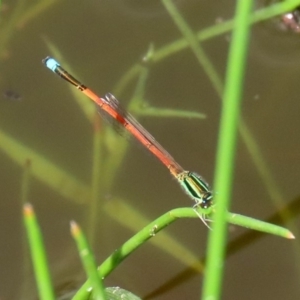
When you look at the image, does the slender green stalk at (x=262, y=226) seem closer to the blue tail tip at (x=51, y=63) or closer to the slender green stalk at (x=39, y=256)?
the slender green stalk at (x=39, y=256)

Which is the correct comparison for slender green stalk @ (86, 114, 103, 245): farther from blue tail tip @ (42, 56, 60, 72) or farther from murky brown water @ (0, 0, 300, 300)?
blue tail tip @ (42, 56, 60, 72)

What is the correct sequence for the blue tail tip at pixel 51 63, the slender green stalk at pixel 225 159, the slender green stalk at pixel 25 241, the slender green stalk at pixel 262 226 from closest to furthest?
the slender green stalk at pixel 225 159 → the slender green stalk at pixel 262 226 → the slender green stalk at pixel 25 241 → the blue tail tip at pixel 51 63

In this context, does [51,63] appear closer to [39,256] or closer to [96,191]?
[96,191]

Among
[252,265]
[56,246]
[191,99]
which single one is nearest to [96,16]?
[191,99]

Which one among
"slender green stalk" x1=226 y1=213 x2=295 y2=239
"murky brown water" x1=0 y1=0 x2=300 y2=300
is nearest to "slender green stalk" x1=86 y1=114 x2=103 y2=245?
"murky brown water" x1=0 y1=0 x2=300 y2=300

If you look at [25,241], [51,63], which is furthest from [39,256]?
[51,63]

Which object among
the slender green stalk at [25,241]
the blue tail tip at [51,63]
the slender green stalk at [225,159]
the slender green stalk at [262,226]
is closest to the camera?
the slender green stalk at [225,159]

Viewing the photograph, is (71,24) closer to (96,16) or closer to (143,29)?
(96,16)

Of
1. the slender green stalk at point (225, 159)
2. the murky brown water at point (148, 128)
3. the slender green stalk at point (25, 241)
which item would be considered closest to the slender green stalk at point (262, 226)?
the slender green stalk at point (225, 159)

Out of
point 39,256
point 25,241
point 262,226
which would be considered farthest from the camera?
point 25,241
